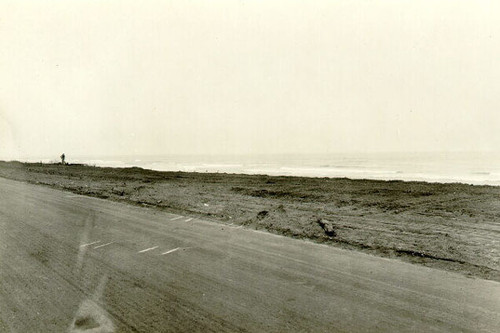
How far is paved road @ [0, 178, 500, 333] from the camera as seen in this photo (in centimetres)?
421

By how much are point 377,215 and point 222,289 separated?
6.82m

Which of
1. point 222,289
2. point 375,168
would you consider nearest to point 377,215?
point 222,289

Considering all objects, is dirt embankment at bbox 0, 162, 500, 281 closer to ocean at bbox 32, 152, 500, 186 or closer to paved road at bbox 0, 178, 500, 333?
paved road at bbox 0, 178, 500, 333

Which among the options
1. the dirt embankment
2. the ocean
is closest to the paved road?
the dirt embankment

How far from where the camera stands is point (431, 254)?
6.74 metres

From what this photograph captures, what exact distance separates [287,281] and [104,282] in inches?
116

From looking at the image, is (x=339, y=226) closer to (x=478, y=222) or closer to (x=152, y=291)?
(x=478, y=222)

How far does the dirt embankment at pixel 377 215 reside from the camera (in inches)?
273

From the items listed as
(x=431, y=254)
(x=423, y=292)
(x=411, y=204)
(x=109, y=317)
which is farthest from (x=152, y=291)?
(x=411, y=204)

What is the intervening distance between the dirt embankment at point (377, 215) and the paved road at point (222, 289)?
86 cm

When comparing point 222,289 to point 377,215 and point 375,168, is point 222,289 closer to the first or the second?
point 377,215

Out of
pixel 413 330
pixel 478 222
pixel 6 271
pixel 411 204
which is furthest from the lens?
pixel 411 204

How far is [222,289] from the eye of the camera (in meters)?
5.27

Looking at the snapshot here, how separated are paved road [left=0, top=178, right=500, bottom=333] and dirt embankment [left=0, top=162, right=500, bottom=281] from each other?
860mm
